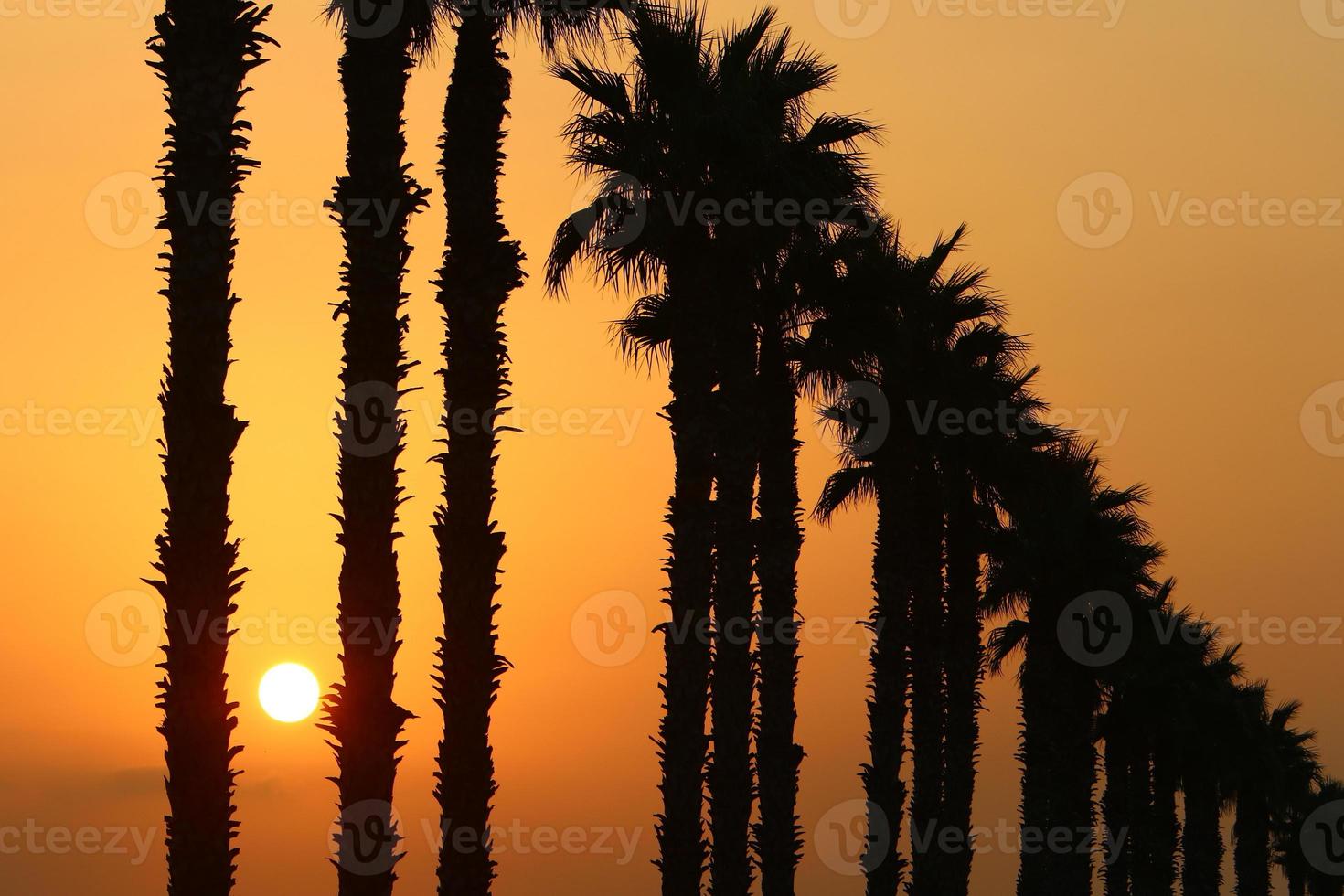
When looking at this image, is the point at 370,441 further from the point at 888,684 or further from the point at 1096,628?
the point at 1096,628

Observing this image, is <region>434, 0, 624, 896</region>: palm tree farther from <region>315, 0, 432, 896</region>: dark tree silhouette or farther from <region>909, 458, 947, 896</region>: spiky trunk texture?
<region>909, 458, 947, 896</region>: spiky trunk texture

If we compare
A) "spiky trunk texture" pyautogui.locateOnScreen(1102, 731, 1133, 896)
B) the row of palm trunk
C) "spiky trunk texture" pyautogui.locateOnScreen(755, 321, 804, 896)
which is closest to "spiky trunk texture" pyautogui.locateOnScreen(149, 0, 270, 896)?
the row of palm trunk

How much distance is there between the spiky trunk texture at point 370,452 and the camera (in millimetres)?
16547

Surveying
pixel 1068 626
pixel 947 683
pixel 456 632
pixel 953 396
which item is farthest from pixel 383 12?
pixel 1068 626

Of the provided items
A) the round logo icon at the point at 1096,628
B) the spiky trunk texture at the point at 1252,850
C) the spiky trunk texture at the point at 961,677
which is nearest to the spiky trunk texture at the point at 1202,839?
the spiky trunk texture at the point at 1252,850

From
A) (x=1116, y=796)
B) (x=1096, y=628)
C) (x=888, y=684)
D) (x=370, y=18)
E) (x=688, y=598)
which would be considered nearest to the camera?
(x=370, y=18)

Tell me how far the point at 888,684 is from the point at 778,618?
246 inches

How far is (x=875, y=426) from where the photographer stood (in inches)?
1334

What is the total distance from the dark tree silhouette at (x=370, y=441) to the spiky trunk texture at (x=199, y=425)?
7.98 feet

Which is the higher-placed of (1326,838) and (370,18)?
(370,18)

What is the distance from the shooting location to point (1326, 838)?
8594 centimetres

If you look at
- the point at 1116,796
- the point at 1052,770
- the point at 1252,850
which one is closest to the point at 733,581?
the point at 1052,770

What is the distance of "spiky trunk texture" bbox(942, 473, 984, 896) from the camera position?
124 ft

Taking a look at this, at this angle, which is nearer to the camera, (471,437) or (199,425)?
(199,425)
